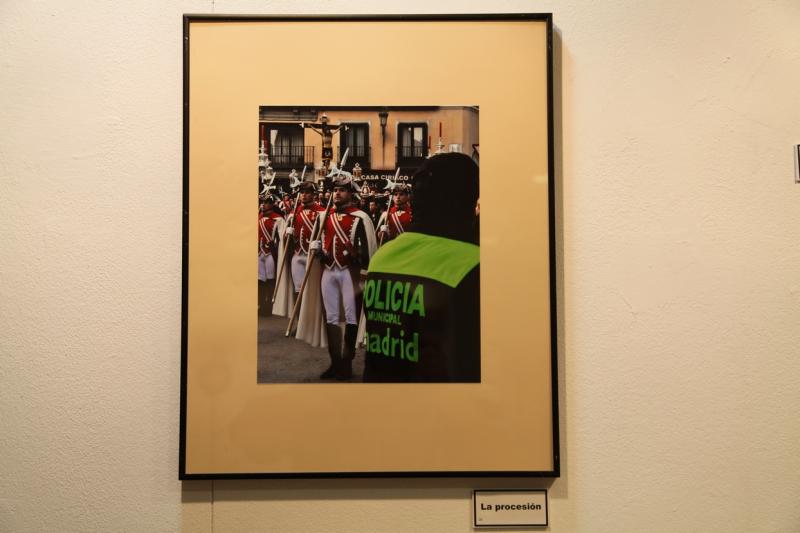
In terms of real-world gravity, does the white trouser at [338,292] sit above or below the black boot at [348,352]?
above

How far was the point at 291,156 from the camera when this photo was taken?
958 mm

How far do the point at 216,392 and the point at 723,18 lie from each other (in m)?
1.24

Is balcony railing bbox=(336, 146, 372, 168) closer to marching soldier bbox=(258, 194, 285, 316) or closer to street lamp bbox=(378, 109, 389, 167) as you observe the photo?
street lamp bbox=(378, 109, 389, 167)

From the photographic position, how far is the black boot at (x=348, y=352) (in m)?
0.95

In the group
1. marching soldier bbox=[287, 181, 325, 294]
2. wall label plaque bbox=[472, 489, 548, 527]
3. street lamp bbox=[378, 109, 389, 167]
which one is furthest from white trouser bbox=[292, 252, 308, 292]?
wall label plaque bbox=[472, 489, 548, 527]

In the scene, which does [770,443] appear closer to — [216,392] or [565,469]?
[565,469]

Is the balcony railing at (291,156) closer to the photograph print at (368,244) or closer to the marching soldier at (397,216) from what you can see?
the photograph print at (368,244)

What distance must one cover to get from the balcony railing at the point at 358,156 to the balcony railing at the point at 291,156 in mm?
56

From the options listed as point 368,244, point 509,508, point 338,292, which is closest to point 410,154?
point 368,244

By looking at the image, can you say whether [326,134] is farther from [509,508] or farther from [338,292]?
[509,508]

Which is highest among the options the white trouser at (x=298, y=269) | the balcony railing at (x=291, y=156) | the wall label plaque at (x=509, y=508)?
the balcony railing at (x=291, y=156)

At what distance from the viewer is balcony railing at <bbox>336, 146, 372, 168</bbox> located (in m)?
0.96

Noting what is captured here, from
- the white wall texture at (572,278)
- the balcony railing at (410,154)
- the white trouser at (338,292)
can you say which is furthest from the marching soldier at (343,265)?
the white wall texture at (572,278)

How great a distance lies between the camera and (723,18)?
100 centimetres
